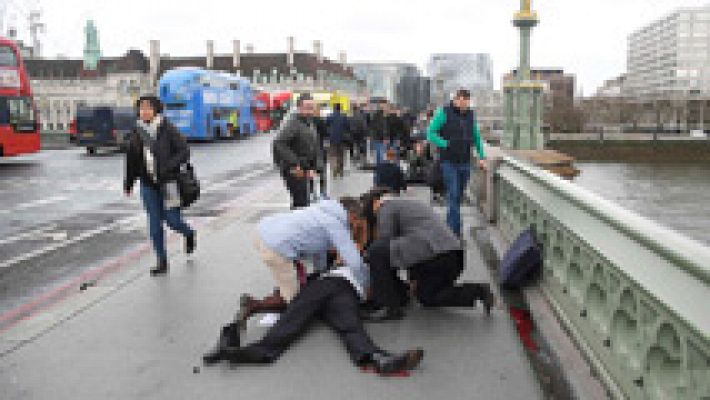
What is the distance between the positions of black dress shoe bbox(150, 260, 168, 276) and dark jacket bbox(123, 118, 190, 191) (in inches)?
30.1

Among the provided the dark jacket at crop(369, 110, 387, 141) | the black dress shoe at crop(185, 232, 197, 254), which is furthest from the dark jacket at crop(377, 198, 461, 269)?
the dark jacket at crop(369, 110, 387, 141)

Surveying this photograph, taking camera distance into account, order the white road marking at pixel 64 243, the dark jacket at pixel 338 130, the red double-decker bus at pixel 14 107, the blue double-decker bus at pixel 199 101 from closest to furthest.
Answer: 1. the white road marking at pixel 64 243
2. the dark jacket at pixel 338 130
3. the red double-decker bus at pixel 14 107
4. the blue double-decker bus at pixel 199 101

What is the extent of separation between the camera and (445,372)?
3877mm

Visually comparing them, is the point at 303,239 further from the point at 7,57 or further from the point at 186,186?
the point at 7,57

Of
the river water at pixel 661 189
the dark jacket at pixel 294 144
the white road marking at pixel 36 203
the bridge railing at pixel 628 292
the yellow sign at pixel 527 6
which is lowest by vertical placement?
the river water at pixel 661 189

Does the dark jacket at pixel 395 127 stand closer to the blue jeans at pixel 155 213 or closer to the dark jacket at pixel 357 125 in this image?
Answer: the dark jacket at pixel 357 125

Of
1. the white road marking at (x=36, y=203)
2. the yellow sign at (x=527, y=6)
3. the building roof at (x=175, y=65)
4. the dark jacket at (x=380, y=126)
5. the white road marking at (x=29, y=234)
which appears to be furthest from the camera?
the building roof at (x=175, y=65)

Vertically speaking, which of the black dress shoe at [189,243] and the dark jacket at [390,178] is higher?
the dark jacket at [390,178]

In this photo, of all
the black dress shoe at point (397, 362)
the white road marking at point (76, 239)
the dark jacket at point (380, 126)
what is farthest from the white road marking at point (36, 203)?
the black dress shoe at point (397, 362)

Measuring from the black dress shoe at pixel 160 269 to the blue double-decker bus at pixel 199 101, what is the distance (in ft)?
75.1

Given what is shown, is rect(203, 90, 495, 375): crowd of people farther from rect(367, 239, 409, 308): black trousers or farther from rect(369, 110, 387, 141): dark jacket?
rect(369, 110, 387, 141): dark jacket

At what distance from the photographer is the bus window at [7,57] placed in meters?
19.8

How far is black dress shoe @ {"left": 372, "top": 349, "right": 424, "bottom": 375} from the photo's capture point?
381 centimetres

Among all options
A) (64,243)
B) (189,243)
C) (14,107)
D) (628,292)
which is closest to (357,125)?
(14,107)
